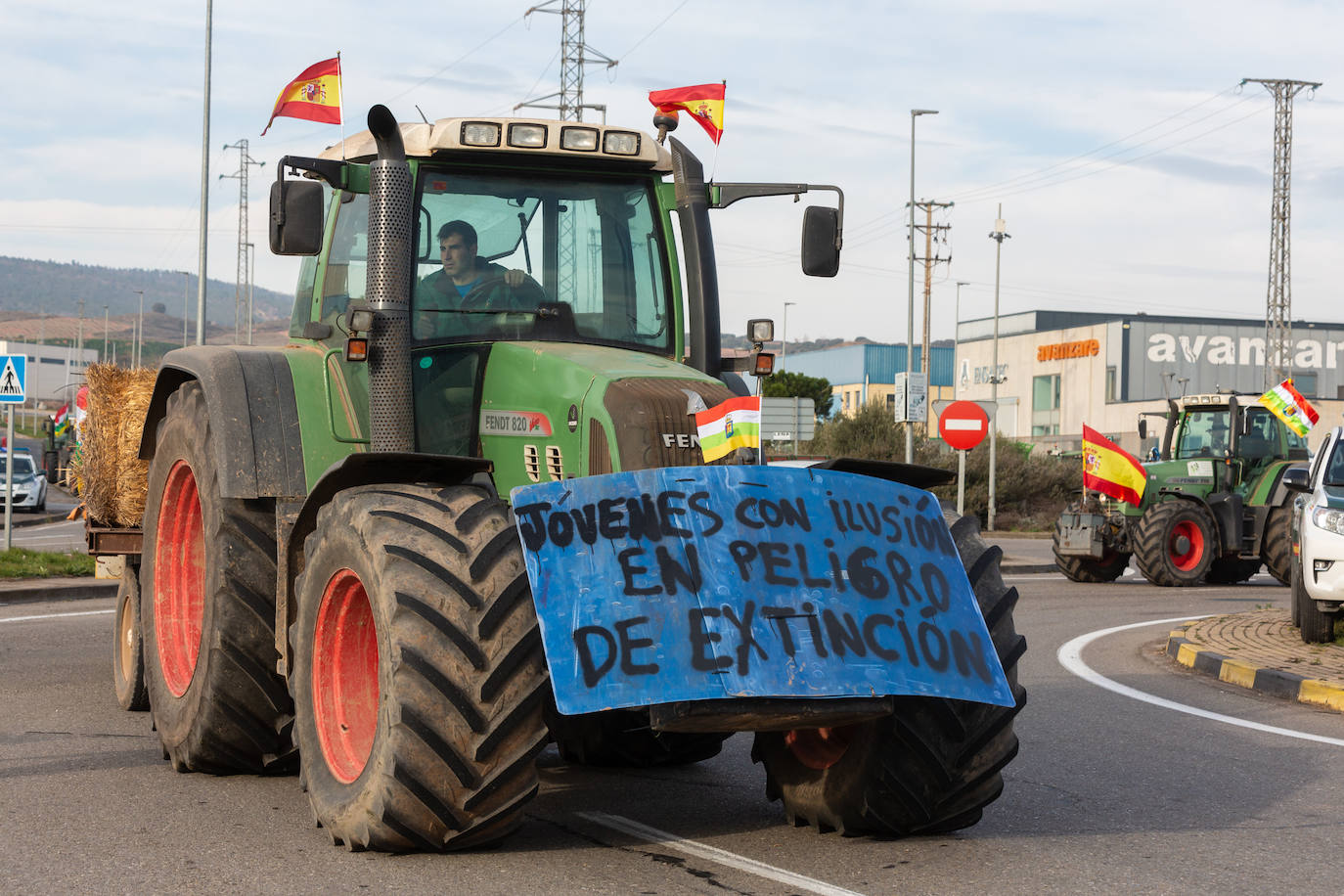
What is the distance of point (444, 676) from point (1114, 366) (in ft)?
272

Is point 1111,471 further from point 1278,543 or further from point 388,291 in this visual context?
point 388,291

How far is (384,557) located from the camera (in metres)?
5.51

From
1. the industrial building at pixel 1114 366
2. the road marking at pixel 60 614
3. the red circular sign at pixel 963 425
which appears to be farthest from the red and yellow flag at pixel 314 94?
the industrial building at pixel 1114 366

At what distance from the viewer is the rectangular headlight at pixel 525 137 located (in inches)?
278

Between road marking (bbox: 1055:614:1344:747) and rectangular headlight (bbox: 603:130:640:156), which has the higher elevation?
rectangular headlight (bbox: 603:130:640:156)

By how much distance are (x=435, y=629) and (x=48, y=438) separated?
5975 cm

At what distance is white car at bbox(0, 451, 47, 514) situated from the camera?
39.6 metres

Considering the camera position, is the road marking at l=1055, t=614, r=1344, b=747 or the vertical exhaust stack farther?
the road marking at l=1055, t=614, r=1344, b=747

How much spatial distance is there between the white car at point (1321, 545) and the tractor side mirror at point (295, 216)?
29.7ft

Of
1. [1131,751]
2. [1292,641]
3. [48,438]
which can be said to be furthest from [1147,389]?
[1131,751]

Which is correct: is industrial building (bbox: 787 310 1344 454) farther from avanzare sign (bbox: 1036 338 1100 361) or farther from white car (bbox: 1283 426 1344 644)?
white car (bbox: 1283 426 1344 644)

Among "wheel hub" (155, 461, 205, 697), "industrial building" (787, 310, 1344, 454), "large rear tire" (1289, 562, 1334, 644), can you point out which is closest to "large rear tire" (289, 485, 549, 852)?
"wheel hub" (155, 461, 205, 697)

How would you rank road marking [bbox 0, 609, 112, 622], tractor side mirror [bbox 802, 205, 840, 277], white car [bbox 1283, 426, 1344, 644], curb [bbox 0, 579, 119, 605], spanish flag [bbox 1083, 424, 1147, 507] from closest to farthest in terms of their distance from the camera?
tractor side mirror [bbox 802, 205, 840, 277] < white car [bbox 1283, 426, 1344, 644] < road marking [bbox 0, 609, 112, 622] < curb [bbox 0, 579, 119, 605] < spanish flag [bbox 1083, 424, 1147, 507]

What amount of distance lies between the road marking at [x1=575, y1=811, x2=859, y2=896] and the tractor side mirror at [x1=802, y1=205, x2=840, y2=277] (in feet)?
8.78
